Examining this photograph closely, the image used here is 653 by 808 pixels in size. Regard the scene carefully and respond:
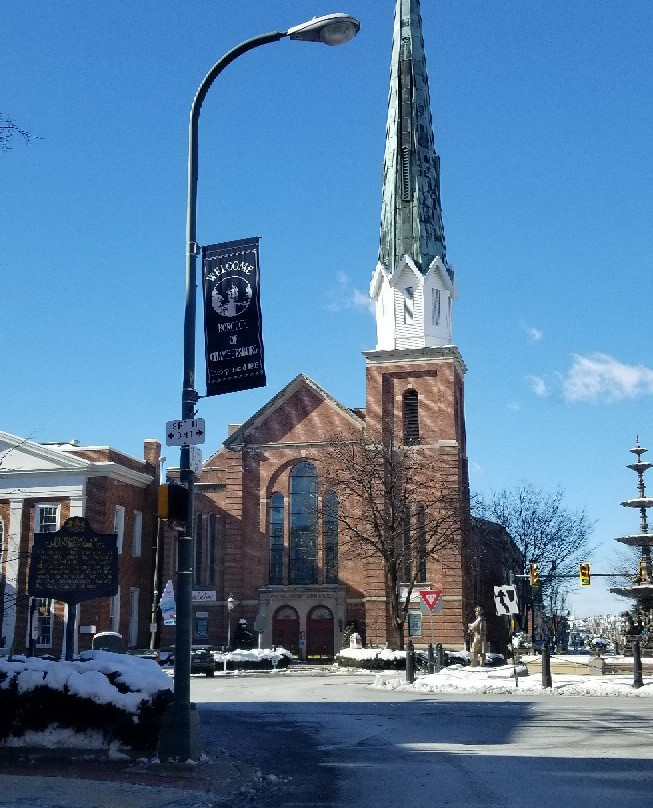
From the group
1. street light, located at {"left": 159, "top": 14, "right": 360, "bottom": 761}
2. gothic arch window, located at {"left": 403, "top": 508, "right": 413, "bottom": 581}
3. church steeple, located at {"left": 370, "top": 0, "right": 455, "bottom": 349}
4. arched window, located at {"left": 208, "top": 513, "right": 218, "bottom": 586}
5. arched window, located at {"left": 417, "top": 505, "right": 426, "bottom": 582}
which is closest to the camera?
street light, located at {"left": 159, "top": 14, "right": 360, "bottom": 761}

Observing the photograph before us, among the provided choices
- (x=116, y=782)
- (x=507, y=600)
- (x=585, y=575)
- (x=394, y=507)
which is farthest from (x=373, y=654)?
(x=116, y=782)

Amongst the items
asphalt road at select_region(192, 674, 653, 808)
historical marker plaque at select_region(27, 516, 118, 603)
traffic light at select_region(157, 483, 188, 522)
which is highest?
traffic light at select_region(157, 483, 188, 522)

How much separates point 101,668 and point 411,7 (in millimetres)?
56634

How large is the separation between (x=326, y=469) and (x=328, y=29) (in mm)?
42330

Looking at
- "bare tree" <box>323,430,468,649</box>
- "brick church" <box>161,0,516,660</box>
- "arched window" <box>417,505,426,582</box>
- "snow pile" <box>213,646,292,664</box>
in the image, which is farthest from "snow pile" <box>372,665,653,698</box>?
"brick church" <box>161,0,516,660</box>

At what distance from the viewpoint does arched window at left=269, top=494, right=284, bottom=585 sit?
5441 cm

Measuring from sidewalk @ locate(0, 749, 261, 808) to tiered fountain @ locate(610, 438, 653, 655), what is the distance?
84.1ft

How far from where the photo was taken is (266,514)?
54938mm

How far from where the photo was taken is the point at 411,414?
5469cm

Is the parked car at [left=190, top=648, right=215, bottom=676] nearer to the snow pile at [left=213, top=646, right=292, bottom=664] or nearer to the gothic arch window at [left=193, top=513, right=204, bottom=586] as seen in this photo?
the snow pile at [left=213, top=646, right=292, bottom=664]

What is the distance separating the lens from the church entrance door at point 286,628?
5334cm

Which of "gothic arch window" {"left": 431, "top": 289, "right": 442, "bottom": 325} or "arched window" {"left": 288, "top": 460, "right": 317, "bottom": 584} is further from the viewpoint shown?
"gothic arch window" {"left": 431, "top": 289, "right": 442, "bottom": 325}

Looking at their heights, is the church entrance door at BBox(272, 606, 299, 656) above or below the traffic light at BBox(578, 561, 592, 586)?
below

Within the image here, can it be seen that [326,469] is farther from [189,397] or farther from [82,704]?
[82,704]
